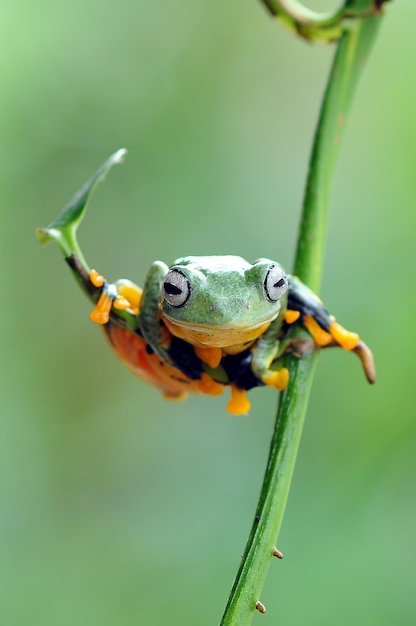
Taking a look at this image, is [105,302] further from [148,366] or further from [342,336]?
[342,336]

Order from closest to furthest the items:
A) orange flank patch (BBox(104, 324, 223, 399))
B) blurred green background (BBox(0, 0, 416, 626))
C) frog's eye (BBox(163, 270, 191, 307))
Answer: frog's eye (BBox(163, 270, 191, 307)), orange flank patch (BBox(104, 324, 223, 399)), blurred green background (BBox(0, 0, 416, 626))

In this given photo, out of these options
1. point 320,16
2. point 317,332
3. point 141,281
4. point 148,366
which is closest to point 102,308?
point 148,366

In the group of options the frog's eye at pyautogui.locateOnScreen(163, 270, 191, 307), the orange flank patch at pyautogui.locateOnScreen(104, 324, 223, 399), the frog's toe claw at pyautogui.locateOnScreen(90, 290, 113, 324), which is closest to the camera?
the frog's eye at pyautogui.locateOnScreen(163, 270, 191, 307)

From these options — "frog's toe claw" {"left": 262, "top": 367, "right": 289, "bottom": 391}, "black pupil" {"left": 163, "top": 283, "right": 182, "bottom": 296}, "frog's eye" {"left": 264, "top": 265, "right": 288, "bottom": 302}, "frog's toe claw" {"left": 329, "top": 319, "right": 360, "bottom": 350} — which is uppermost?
"frog's eye" {"left": 264, "top": 265, "right": 288, "bottom": 302}

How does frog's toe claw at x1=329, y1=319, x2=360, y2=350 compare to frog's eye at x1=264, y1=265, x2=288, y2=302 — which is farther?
frog's toe claw at x1=329, y1=319, x2=360, y2=350

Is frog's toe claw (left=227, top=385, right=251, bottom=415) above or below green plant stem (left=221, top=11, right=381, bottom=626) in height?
below

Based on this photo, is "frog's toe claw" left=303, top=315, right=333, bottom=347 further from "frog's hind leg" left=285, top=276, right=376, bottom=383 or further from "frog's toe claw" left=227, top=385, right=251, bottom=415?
"frog's toe claw" left=227, top=385, right=251, bottom=415

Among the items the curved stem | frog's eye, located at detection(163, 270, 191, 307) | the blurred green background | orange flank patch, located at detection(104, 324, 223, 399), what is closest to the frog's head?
frog's eye, located at detection(163, 270, 191, 307)
